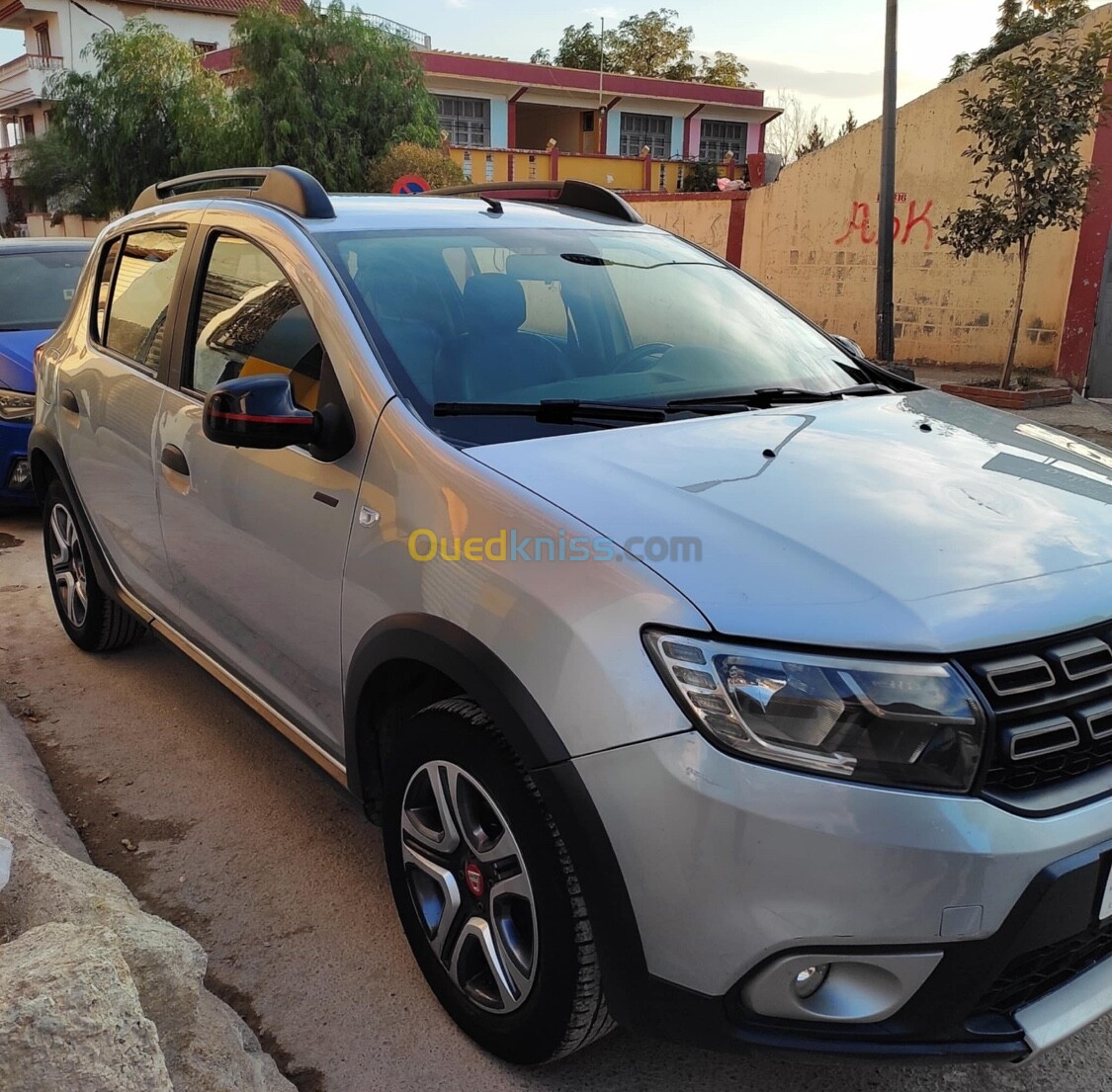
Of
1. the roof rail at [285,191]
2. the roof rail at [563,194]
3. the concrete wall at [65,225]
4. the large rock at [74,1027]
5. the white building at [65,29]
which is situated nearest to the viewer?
the large rock at [74,1027]

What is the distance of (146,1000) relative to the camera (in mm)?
1781

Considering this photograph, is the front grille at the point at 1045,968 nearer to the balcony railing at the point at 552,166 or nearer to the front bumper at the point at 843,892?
the front bumper at the point at 843,892

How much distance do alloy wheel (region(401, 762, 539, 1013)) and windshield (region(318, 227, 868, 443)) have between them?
0.75m

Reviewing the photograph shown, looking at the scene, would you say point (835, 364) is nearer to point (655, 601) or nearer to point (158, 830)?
point (655, 601)

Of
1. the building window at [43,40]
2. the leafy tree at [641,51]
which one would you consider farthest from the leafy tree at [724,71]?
the building window at [43,40]

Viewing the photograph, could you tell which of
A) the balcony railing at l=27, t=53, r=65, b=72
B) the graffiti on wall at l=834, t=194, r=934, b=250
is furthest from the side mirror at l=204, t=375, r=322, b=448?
the balcony railing at l=27, t=53, r=65, b=72

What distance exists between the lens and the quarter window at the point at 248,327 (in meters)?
2.63

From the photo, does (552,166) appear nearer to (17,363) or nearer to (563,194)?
(17,363)

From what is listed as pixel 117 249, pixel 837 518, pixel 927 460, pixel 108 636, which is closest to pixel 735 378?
pixel 927 460

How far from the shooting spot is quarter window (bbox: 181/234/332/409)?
8.63 ft

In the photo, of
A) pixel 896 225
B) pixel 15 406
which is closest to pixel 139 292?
pixel 15 406

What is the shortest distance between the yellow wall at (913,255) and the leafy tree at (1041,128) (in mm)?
1034

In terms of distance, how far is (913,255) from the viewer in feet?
43.0

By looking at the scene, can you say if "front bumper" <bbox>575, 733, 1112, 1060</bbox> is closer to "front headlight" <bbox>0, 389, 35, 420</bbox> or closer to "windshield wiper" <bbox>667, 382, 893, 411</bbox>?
"windshield wiper" <bbox>667, 382, 893, 411</bbox>
